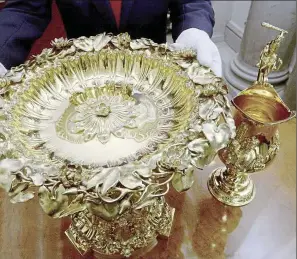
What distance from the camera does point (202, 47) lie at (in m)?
0.72

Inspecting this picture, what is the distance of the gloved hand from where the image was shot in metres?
0.67

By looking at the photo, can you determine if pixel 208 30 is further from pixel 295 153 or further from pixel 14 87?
pixel 14 87

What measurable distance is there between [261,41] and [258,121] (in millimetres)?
901

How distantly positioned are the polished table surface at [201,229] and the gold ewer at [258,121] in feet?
0.26

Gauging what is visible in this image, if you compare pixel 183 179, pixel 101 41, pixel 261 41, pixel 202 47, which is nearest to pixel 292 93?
pixel 261 41

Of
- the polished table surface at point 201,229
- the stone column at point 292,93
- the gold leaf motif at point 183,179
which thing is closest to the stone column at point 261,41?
the stone column at point 292,93

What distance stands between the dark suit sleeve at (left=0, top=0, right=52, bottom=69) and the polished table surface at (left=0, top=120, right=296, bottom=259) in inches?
12.3

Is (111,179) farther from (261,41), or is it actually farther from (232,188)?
(261,41)

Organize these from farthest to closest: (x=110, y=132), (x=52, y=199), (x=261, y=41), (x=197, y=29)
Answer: (x=261, y=41), (x=197, y=29), (x=110, y=132), (x=52, y=199)

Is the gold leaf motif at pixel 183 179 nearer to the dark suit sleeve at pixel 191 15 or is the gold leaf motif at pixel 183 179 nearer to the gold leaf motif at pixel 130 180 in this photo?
the gold leaf motif at pixel 130 180

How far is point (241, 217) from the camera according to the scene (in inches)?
28.0

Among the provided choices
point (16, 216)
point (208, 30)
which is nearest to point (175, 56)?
point (208, 30)

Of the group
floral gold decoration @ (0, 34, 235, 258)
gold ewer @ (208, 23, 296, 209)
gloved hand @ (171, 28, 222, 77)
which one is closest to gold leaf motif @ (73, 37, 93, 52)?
floral gold decoration @ (0, 34, 235, 258)

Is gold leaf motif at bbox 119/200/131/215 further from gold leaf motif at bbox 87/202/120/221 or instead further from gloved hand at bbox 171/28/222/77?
gloved hand at bbox 171/28/222/77
